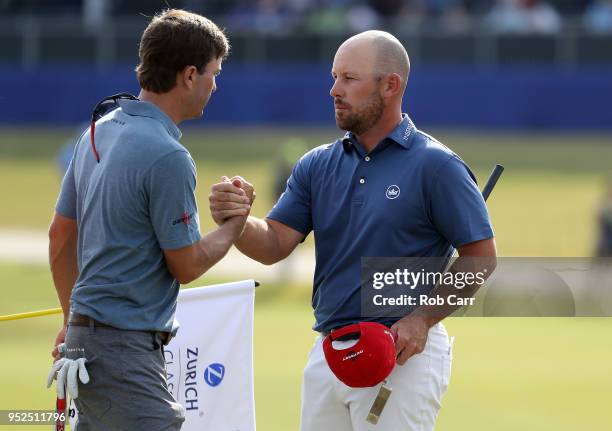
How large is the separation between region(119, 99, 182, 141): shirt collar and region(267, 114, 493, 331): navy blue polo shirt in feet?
3.06

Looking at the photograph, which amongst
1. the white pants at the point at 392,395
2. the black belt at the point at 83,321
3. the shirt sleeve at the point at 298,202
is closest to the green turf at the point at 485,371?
the white pants at the point at 392,395

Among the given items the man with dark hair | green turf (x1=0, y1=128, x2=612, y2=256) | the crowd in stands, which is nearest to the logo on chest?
the man with dark hair

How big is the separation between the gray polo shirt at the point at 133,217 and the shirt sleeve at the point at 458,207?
1.07 m

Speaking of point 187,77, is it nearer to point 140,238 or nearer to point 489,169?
point 140,238

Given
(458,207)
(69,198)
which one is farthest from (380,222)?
(69,198)

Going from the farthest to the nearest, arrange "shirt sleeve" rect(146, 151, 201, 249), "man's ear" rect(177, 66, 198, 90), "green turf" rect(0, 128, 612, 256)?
1. "green turf" rect(0, 128, 612, 256)
2. "man's ear" rect(177, 66, 198, 90)
3. "shirt sleeve" rect(146, 151, 201, 249)

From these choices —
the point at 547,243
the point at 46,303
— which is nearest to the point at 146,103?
the point at 46,303

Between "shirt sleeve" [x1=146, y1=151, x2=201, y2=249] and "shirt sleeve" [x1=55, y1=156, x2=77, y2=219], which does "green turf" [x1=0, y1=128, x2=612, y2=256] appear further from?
"shirt sleeve" [x1=146, y1=151, x2=201, y2=249]

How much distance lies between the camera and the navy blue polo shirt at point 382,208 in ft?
16.8

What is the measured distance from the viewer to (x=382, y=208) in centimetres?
522

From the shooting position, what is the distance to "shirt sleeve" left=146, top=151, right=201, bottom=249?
4.51m

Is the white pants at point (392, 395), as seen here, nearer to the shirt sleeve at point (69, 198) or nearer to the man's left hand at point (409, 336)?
the man's left hand at point (409, 336)

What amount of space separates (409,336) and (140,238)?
47.1 inches

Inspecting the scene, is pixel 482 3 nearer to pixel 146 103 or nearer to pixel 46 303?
pixel 46 303
